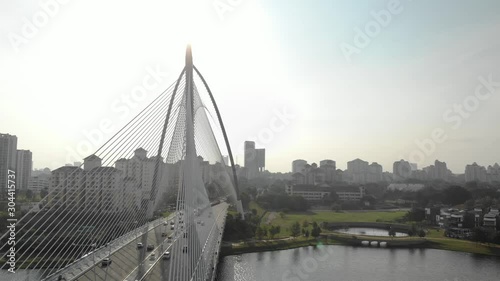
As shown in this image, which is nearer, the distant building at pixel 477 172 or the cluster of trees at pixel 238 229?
the cluster of trees at pixel 238 229

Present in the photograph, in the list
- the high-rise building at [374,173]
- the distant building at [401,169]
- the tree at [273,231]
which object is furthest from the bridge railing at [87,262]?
the distant building at [401,169]

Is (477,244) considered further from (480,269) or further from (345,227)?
(345,227)

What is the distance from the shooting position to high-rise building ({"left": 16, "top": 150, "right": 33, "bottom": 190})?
15108mm

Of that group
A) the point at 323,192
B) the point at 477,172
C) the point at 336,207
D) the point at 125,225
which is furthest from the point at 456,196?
the point at 477,172

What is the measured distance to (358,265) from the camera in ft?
37.1

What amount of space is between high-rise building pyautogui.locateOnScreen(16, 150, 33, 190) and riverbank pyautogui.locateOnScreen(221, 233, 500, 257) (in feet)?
27.8

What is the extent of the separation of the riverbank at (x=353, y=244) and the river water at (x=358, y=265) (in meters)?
0.39

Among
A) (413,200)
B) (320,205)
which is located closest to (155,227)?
(320,205)

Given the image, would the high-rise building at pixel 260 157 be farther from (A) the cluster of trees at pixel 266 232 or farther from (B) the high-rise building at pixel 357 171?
(A) the cluster of trees at pixel 266 232

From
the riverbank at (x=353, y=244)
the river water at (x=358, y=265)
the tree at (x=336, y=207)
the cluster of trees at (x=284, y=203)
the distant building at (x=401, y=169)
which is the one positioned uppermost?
the distant building at (x=401, y=169)

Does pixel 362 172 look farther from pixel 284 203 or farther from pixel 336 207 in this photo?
pixel 284 203

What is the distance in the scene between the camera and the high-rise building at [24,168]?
595 inches

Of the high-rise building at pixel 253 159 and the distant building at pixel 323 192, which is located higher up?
the high-rise building at pixel 253 159

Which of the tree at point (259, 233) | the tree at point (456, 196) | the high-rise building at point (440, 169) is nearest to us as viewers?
the tree at point (259, 233)
